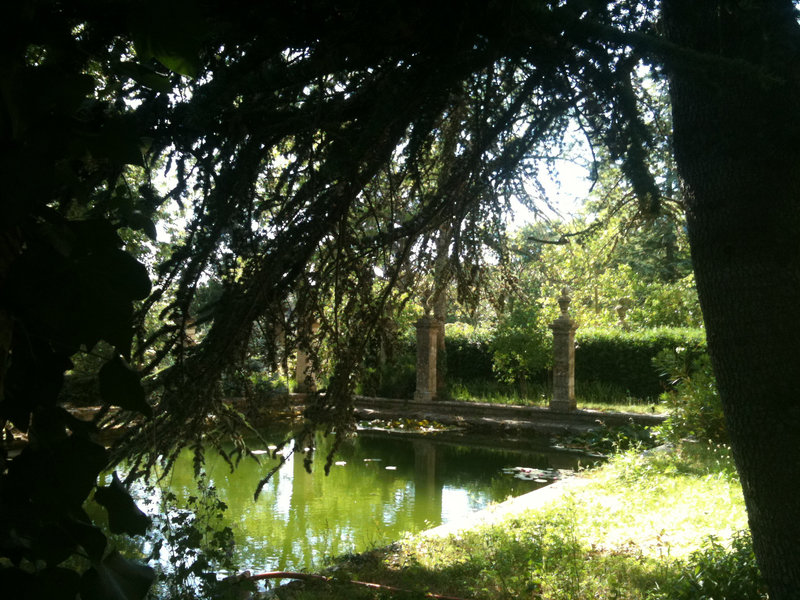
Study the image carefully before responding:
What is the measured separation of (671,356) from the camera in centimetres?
1062

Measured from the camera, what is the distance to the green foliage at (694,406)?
9320 millimetres

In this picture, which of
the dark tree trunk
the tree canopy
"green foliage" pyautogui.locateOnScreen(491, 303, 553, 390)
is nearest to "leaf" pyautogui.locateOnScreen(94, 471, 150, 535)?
the tree canopy

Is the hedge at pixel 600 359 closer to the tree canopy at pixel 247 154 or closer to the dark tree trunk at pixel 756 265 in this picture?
the tree canopy at pixel 247 154

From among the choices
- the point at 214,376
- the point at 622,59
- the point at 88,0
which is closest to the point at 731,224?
the point at 622,59

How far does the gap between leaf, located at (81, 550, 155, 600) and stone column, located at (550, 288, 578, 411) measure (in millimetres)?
15230

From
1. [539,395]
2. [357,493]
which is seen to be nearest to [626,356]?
[539,395]

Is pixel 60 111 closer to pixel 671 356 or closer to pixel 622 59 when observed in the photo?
pixel 622 59

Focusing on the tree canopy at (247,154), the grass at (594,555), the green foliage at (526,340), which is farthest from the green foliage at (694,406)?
the green foliage at (526,340)

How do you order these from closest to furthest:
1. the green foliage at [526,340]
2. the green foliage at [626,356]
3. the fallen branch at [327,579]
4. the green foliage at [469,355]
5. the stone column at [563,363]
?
1. the fallen branch at [327,579]
2. the stone column at [563,363]
3. the green foliage at [626,356]
4. the green foliage at [526,340]
5. the green foliage at [469,355]

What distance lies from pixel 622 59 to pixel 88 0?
2.64 m

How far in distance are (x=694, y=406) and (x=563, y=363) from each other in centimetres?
613

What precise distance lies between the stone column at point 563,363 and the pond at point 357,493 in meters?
1.99

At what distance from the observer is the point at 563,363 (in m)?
15.8

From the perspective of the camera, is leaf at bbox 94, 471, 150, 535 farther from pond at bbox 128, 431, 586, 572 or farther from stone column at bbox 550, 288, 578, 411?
stone column at bbox 550, 288, 578, 411
